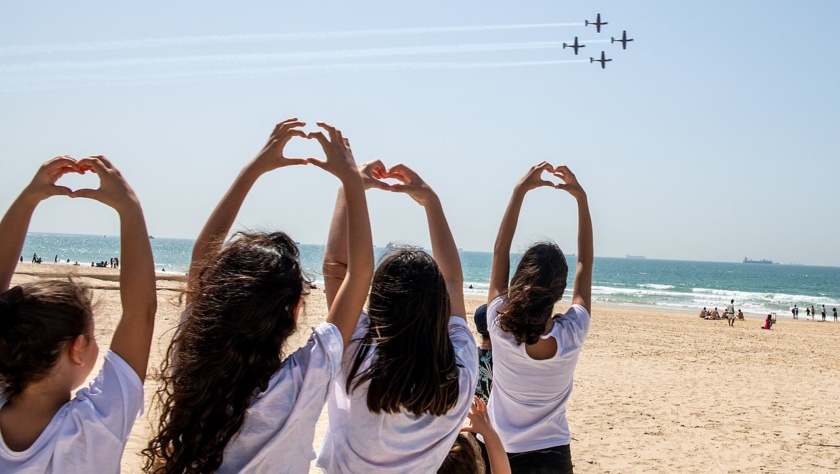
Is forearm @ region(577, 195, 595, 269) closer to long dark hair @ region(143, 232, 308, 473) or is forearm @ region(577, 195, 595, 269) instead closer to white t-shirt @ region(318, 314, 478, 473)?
white t-shirt @ region(318, 314, 478, 473)

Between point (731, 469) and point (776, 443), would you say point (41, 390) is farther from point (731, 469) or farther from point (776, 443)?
point (776, 443)

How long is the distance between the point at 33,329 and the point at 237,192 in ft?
2.69

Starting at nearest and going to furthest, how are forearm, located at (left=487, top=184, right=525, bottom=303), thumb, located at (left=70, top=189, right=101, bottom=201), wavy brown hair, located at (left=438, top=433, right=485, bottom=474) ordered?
thumb, located at (left=70, top=189, right=101, bottom=201) < wavy brown hair, located at (left=438, top=433, right=485, bottom=474) < forearm, located at (left=487, top=184, right=525, bottom=303)

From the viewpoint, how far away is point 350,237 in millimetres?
2266

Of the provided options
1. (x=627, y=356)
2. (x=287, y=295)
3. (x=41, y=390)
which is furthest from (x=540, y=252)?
(x=627, y=356)

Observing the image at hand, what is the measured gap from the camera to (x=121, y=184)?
7.13 feet

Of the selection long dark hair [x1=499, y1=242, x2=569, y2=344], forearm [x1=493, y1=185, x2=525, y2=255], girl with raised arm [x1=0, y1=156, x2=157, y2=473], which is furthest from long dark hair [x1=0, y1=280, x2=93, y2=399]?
forearm [x1=493, y1=185, x2=525, y2=255]

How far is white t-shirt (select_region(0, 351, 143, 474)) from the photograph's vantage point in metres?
1.90

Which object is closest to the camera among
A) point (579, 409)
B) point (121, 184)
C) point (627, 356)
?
point (121, 184)

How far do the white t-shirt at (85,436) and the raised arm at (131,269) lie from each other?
0.30ft

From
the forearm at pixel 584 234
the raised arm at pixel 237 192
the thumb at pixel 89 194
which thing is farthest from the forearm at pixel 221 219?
the forearm at pixel 584 234

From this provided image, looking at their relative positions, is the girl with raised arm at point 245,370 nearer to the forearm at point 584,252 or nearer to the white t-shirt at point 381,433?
the white t-shirt at point 381,433

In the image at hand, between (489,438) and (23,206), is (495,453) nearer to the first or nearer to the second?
(489,438)

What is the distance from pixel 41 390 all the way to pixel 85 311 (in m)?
0.25
